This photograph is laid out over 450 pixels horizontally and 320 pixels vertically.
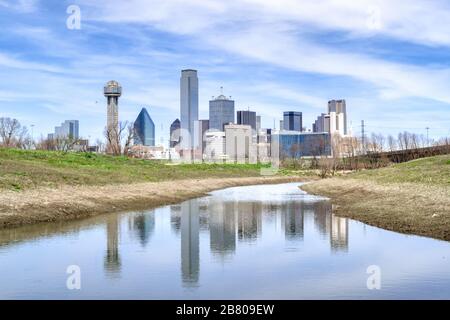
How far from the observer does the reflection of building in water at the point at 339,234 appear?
89.3 feet

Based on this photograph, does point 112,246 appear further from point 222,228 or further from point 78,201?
point 78,201

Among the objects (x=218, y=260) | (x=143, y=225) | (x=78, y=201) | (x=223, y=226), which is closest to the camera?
(x=218, y=260)

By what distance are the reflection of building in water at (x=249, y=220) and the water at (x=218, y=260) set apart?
0.44ft

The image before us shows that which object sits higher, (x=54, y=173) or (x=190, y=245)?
(x=54, y=173)

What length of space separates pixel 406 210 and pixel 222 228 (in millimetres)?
11466

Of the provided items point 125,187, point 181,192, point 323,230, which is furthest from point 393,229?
point 181,192

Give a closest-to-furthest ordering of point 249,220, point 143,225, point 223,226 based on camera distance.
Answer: point 143,225 < point 223,226 < point 249,220

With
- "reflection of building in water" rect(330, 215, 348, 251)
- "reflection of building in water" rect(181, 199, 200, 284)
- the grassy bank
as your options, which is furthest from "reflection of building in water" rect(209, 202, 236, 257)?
the grassy bank

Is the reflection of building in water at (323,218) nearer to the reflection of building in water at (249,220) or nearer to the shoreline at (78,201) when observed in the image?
the reflection of building in water at (249,220)

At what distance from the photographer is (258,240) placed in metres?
30.0

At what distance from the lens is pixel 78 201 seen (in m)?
42.7

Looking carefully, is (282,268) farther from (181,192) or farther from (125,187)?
(181,192)

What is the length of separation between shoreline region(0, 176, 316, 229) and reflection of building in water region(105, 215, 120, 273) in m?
3.36

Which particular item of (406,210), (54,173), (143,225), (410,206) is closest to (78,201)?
(143,225)
